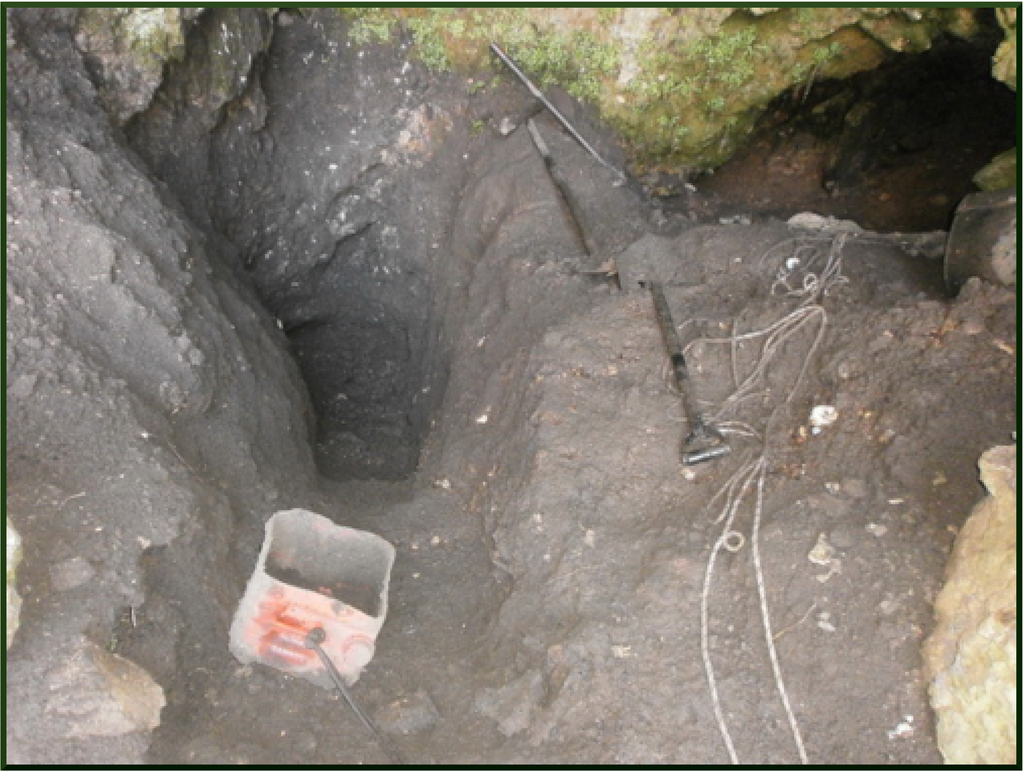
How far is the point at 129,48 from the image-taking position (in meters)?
4.21

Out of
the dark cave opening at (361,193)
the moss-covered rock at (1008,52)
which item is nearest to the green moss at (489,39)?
the dark cave opening at (361,193)

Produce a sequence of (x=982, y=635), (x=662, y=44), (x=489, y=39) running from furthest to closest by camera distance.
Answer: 1. (x=489, y=39)
2. (x=662, y=44)
3. (x=982, y=635)

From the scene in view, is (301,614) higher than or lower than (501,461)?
higher

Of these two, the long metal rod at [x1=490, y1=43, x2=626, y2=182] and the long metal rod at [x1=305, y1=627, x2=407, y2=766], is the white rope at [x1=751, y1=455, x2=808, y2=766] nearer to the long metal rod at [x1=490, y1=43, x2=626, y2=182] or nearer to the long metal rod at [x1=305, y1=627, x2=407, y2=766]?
the long metal rod at [x1=305, y1=627, x2=407, y2=766]

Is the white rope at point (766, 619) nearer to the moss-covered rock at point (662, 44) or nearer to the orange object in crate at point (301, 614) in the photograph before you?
the orange object in crate at point (301, 614)

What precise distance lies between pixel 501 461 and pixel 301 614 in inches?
48.9

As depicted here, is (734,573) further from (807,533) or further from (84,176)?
(84,176)

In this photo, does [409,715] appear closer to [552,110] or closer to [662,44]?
[552,110]

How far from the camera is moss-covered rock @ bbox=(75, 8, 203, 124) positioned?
13.5ft

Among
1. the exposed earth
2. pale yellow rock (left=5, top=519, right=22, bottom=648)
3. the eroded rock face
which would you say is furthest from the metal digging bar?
pale yellow rock (left=5, top=519, right=22, bottom=648)

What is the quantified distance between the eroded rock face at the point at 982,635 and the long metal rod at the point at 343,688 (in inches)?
70.5

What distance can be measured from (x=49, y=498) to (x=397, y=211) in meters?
3.42

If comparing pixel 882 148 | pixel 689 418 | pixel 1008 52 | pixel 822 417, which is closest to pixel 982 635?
pixel 822 417

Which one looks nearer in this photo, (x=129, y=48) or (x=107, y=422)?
(x=107, y=422)
